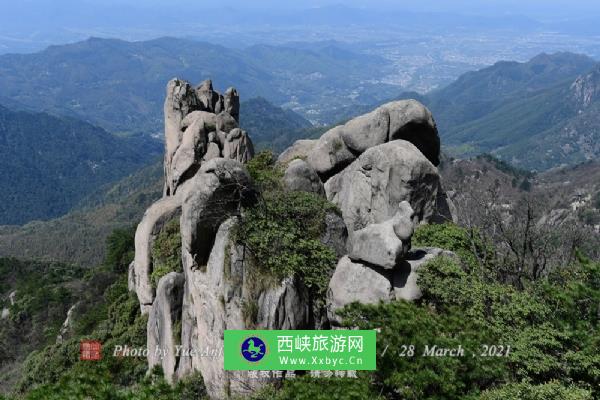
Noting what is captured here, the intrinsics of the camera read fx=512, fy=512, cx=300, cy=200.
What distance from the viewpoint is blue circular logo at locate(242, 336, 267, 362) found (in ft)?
51.1

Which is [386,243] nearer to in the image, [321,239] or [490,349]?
[321,239]

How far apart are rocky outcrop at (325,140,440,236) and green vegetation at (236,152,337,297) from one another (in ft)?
12.8

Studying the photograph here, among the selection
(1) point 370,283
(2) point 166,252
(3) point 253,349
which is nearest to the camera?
(3) point 253,349

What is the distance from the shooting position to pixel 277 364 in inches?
603

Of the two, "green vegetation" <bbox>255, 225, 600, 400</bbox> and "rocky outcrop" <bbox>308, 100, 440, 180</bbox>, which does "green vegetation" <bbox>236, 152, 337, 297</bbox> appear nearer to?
"green vegetation" <bbox>255, 225, 600, 400</bbox>

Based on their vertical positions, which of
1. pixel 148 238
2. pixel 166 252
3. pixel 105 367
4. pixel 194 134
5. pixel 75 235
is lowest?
pixel 75 235

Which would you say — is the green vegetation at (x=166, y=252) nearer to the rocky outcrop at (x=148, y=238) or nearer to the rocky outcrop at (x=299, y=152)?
the rocky outcrop at (x=148, y=238)

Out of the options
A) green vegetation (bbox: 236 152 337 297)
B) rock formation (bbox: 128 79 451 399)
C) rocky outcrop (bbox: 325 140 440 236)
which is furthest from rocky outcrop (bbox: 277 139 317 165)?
green vegetation (bbox: 236 152 337 297)

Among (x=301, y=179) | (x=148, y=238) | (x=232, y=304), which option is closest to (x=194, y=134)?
(x=148, y=238)

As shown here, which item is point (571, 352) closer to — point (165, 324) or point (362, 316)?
point (362, 316)

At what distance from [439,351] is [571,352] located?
3.18m

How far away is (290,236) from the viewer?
1867cm

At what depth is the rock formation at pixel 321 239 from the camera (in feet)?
58.2

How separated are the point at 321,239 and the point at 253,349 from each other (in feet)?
19.1
